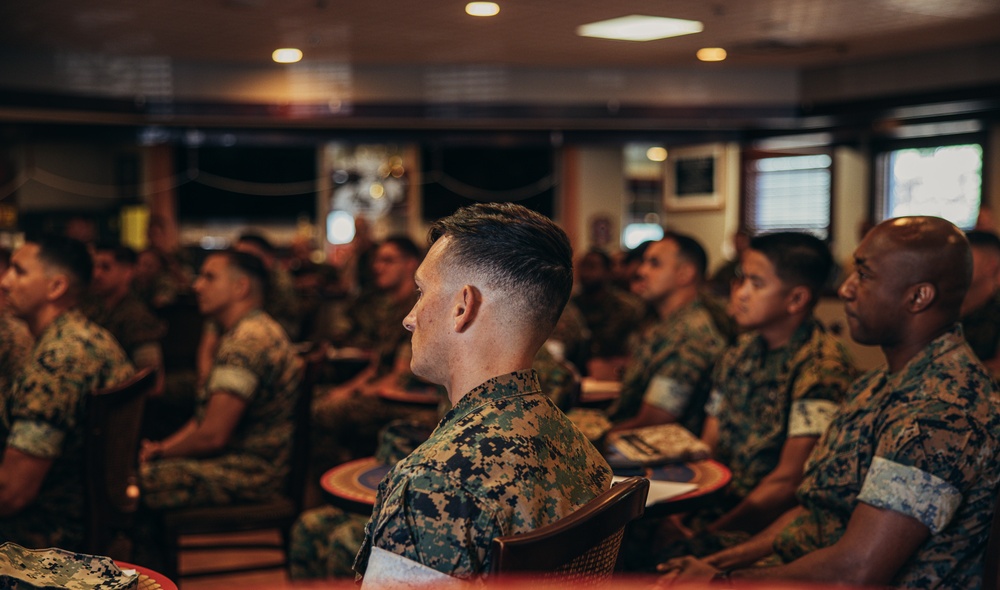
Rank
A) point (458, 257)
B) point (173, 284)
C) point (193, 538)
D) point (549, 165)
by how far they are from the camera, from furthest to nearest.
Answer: point (549, 165)
point (173, 284)
point (193, 538)
point (458, 257)

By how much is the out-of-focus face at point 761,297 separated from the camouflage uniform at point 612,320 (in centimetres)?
379

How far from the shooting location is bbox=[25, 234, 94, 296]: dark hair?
10.9 ft

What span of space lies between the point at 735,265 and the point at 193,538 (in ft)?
17.2

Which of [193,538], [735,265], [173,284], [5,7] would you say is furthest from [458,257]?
[735,265]

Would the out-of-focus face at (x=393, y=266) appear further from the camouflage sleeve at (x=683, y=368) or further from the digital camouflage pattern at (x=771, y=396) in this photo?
the digital camouflage pattern at (x=771, y=396)

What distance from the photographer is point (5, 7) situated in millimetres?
6055

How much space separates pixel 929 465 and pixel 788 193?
25.4 ft

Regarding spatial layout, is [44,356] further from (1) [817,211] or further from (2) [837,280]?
(1) [817,211]

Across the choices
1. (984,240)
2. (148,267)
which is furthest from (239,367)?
(148,267)

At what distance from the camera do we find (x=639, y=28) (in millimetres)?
6770

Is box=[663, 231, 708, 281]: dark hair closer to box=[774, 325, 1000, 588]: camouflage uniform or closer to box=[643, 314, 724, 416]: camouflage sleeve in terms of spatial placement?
Result: box=[643, 314, 724, 416]: camouflage sleeve

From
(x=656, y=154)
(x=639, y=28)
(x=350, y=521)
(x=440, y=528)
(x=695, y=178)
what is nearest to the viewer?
(x=440, y=528)

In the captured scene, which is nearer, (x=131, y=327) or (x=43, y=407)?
(x=43, y=407)

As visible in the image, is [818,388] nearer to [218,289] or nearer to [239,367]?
[239,367]
